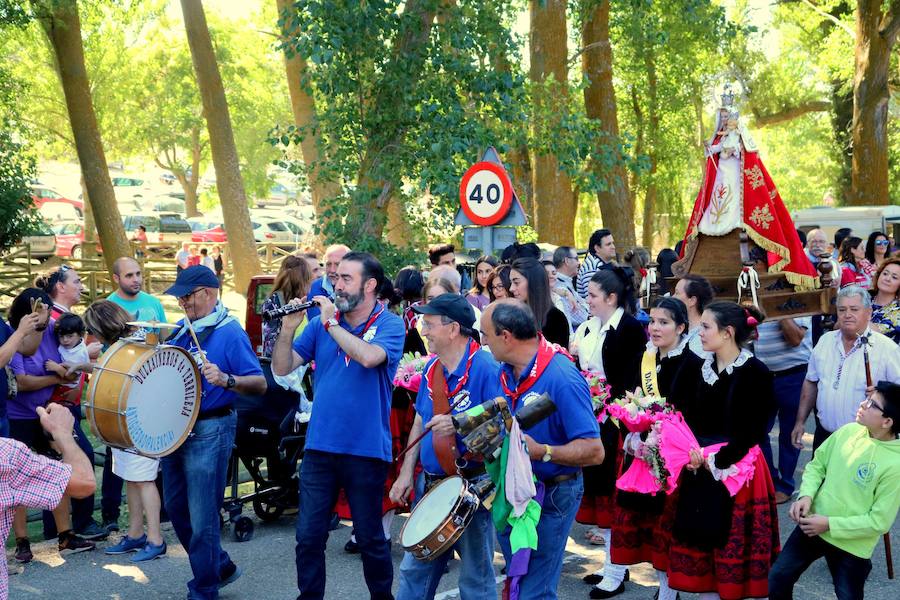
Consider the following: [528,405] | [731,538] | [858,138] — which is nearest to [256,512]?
[731,538]

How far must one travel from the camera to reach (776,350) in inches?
354

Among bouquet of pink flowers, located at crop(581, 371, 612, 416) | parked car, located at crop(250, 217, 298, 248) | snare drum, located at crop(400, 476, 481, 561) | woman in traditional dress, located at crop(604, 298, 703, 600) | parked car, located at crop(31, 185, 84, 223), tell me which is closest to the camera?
snare drum, located at crop(400, 476, 481, 561)

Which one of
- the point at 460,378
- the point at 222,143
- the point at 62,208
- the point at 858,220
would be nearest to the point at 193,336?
the point at 460,378

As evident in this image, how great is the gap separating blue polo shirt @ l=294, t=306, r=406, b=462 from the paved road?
1552mm

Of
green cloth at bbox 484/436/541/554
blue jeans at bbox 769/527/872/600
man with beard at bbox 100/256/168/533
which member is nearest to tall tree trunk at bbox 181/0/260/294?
man with beard at bbox 100/256/168/533

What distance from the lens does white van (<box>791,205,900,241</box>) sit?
72.6 feet

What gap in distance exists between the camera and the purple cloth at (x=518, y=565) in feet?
15.6

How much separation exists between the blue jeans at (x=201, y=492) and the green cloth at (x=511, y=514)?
2.23m

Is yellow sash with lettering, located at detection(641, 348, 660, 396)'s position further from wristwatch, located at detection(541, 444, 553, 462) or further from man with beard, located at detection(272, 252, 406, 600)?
wristwatch, located at detection(541, 444, 553, 462)

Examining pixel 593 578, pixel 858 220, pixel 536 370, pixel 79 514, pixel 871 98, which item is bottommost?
pixel 593 578

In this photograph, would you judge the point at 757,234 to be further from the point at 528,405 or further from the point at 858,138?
the point at 858,138

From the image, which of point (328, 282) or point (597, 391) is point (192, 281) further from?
point (328, 282)

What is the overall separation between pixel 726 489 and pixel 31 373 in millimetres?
5001

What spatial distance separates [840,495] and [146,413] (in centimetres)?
367
